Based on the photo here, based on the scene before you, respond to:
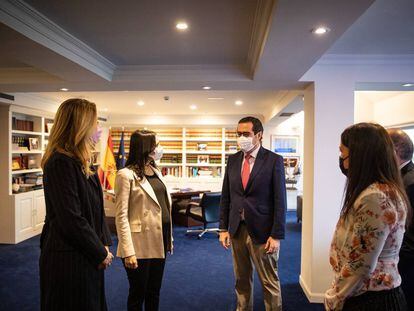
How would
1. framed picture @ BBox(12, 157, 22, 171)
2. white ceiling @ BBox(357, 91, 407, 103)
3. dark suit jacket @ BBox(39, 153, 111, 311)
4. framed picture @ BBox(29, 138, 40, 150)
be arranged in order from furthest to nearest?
framed picture @ BBox(29, 138, 40, 150)
framed picture @ BBox(12, 157, 22, 171)
white ceiling @ BBox(357, 91, 407, 103)
dark suit jacket @ BBox(39, 153, 111, 311)

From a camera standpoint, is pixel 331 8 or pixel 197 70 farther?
pixel 197 70

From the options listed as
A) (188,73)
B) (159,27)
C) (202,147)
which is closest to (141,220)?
A: (159,27)

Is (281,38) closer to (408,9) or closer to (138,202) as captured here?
(408,9)

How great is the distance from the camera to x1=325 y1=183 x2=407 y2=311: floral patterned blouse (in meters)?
1.10

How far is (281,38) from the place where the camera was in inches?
74.6

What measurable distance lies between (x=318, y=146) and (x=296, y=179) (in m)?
4.96

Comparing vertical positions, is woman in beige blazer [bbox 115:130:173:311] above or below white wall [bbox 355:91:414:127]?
below

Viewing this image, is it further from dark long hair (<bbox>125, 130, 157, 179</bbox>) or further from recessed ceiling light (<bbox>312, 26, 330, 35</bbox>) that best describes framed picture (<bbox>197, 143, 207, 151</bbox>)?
recessed ceiling light (<bbox>312, 26, 330, 35</bbox>)

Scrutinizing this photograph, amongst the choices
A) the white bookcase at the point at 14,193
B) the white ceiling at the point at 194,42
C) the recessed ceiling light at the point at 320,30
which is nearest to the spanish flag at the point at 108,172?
the white bookcase at the point at 14,193

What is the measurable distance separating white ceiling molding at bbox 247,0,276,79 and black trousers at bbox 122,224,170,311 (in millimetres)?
1423

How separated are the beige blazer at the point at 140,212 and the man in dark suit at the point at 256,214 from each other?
0.59 metres

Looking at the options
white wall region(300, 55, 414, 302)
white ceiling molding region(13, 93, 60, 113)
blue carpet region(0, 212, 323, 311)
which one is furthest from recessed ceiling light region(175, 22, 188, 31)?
white ceiling molding region(13, 93, 60, 113)

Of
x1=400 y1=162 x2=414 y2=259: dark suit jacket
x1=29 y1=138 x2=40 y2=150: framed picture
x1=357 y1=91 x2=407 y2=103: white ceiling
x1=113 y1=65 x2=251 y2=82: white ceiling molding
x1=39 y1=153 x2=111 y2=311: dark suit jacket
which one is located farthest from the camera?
x1=29 y1=138 x2=40 y2=150: framed picture

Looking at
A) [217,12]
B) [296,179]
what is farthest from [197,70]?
[296,179]
